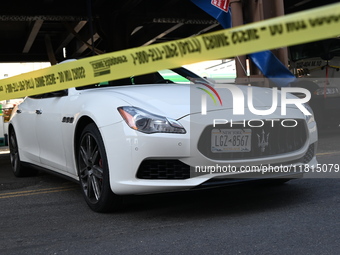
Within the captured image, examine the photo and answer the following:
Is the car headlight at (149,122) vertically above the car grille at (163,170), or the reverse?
the car headlight at (149,122)

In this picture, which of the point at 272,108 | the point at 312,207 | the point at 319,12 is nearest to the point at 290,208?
the point at 312,207

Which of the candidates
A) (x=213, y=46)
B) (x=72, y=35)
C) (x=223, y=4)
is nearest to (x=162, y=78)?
(x=213, y=46)

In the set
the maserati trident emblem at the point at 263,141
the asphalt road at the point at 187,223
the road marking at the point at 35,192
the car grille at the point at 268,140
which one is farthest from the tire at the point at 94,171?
the maserati trident emblem at the point at 263,141

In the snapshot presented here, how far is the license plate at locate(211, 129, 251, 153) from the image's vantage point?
158 inches

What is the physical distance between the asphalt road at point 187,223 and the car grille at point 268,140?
0.34 m

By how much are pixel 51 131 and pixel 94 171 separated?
40.8 inches

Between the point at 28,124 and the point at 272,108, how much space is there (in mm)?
2998

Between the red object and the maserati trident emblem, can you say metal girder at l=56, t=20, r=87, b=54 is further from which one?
the maserati trident emblem

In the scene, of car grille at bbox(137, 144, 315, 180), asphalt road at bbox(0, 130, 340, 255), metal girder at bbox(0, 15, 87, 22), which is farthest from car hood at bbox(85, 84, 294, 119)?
metal girder at bbox(0, 15, 87, 22)

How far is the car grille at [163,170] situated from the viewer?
3988mm

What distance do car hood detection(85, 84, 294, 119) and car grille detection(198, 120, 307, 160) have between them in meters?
0.20

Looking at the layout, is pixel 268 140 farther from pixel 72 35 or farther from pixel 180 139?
pixel 72 35

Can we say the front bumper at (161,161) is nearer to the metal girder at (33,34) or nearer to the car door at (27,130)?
the car door at (27,130)

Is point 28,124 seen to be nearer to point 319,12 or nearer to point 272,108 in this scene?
point 272,108
